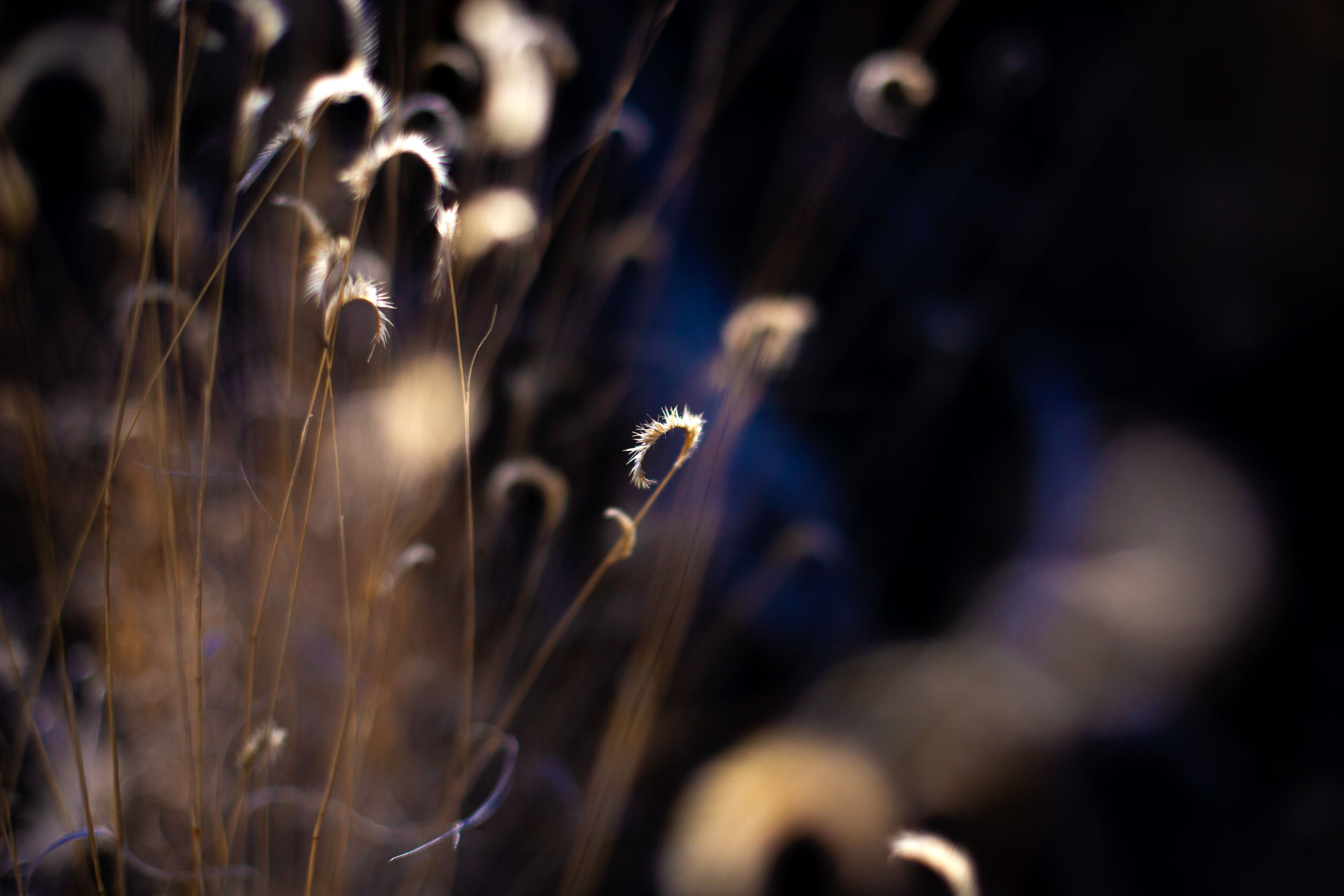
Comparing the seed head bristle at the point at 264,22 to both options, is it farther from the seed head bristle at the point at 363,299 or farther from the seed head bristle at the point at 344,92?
the seed head bristle at the point at 363,299

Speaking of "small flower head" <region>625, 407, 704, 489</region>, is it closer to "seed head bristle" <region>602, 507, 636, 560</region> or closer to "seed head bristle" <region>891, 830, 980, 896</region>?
"seed head bristle" <region>602, 507, 636, 560</region>

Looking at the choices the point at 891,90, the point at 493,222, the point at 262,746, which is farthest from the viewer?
the point at 891,90

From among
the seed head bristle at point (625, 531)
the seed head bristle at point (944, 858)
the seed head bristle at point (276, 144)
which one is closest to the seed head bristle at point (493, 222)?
the seed head bristle at point (276, 144)

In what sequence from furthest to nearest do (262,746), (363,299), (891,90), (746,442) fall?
1. (746,442)
2. (891,90)
3. (262,746)
4. (363,299)

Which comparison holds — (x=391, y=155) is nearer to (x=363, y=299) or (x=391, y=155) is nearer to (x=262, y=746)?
(x=363, y=299)

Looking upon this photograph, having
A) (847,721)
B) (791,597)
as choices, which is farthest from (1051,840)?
(791,597)

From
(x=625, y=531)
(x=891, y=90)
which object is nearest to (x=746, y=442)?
(x=891, y=90)

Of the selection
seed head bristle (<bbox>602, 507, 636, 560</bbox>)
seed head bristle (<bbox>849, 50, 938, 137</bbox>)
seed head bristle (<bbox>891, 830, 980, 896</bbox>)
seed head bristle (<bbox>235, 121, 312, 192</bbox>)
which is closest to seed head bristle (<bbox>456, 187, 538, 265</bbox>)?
seed head bristle (<bbox>235, 121, 312, 192</bbox>)

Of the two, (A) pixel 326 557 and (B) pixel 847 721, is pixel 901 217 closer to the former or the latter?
(B) pixel 847 721
